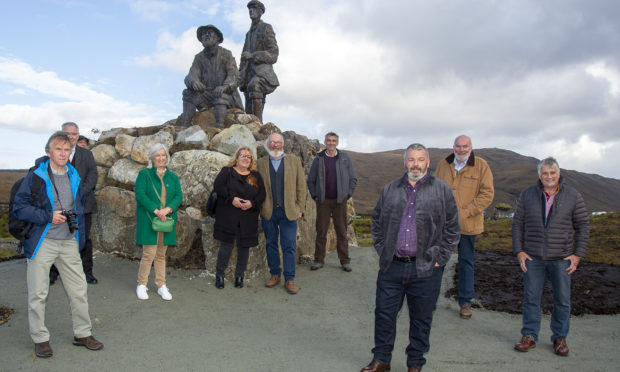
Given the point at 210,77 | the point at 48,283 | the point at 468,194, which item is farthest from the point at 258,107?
the point at 48,283

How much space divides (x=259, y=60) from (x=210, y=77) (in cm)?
148

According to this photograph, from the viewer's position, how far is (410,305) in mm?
4094

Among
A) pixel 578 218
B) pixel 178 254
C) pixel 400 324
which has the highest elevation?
Result: pixel 578 218

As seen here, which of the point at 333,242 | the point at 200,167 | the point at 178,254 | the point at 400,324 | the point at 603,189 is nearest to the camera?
the point at 400,324

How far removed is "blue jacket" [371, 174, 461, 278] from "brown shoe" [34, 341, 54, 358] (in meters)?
3.59

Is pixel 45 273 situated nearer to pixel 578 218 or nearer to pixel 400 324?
pixel 400 324

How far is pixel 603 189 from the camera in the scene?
107562 millimetres

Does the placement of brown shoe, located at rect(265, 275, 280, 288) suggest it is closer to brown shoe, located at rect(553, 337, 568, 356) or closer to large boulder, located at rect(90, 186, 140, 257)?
large boulder, located at rect(90, 186, 140, 257)

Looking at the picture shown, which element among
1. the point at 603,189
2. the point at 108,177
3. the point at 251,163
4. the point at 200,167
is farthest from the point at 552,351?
the point at 603,189

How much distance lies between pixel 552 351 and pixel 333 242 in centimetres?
568

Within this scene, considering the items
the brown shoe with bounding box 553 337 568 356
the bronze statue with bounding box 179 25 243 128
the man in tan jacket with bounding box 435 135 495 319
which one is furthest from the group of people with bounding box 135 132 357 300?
the bronze statue with bounding box 179 25 243 128

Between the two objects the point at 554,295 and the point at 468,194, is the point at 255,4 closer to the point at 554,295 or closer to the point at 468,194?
the point at 468,194

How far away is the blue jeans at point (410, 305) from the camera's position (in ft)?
12.9

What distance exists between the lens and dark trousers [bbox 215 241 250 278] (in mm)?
6754
